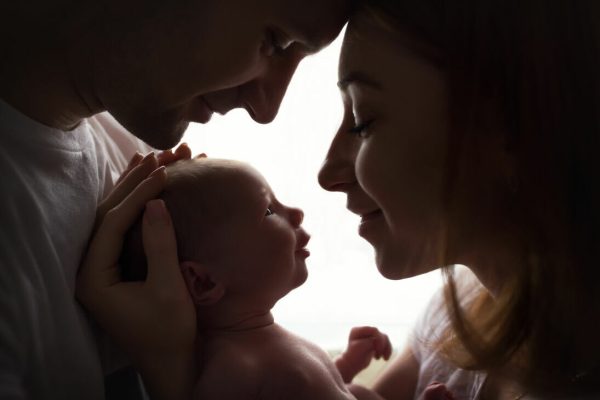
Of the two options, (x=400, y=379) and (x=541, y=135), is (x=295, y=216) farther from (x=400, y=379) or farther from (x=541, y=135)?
(x=541, y=135)

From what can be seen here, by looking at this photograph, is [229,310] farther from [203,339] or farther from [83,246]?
[83,246]

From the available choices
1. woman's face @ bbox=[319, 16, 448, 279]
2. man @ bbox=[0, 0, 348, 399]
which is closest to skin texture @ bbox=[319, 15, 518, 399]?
woman's face @ bbox=[319, 16, 448, 279]

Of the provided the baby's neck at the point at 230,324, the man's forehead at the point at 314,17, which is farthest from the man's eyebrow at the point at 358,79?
the baby's neck at the point at 230,324

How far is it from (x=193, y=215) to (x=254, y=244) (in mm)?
119

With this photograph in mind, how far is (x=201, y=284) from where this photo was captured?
1109 millimetres

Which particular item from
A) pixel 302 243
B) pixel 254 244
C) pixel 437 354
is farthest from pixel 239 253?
pixel 437 354

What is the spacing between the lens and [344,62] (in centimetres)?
101

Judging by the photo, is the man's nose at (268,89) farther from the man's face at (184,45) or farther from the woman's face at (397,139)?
the woman's face at (397,139)

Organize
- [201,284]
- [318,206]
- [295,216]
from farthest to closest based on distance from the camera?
[318,206]
[295,216]
[201,284]

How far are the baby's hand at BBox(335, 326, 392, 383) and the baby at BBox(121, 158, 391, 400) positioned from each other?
0.10 meters

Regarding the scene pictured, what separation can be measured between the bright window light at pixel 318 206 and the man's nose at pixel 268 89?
0.52 m

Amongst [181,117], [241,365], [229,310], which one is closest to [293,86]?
[181,117]

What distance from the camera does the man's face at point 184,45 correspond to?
105 cm

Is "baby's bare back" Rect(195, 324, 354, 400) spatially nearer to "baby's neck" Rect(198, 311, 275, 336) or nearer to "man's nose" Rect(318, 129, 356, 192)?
"baby's neck" Rect(198, 311, 275, 336)
